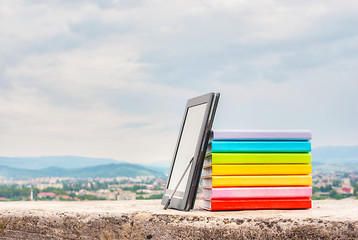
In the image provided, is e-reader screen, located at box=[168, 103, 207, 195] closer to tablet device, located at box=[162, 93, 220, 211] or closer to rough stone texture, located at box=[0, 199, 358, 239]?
tablet device, located at box=[162, 93, 220, 211]

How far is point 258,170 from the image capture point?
2.48 metres

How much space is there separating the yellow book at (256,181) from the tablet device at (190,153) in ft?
0.39

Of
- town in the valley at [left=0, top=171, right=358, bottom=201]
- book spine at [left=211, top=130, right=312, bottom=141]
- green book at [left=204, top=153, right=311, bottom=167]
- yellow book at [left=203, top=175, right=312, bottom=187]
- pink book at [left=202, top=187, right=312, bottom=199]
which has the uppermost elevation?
book spine at [left=211, top=130, right=312, bottom=141]

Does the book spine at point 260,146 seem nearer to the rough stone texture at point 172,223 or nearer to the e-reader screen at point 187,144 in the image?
the e-reader screen at point 187,144

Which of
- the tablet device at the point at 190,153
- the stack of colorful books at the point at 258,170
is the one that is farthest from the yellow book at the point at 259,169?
the tablet device at the point at 190,153

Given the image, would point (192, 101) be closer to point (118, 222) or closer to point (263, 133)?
point (263, 133)

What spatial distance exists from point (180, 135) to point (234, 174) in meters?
0.53

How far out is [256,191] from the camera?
2.44 meters

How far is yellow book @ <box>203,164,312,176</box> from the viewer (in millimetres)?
2420

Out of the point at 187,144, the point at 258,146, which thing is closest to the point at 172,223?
the point at 187,144

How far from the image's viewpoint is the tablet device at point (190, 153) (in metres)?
2.37

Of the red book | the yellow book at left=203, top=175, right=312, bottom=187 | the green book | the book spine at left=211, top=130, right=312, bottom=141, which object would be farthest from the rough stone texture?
the book spine at left=211, top=130, right=312, bottom=141

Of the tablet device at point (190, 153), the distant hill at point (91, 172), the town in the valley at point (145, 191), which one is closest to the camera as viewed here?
the tablet device at point (190, 153)

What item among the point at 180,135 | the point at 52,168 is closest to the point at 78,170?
the point at 52,168
